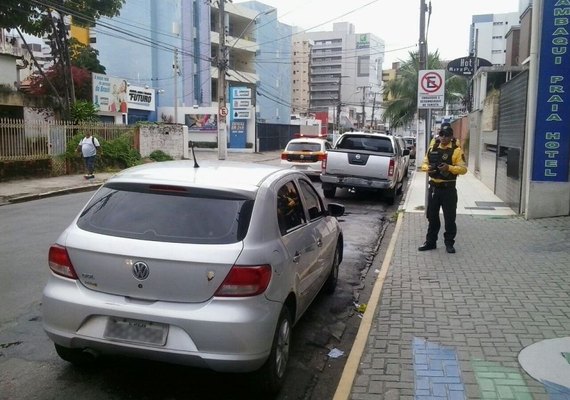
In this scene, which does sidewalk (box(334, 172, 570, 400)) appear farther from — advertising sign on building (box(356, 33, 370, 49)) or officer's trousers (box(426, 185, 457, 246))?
advertising sign on building (box(356, 33, 370, 49))

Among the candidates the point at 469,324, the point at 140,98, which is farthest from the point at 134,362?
the point at 140,98

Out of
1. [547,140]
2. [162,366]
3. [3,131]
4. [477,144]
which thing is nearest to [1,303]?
[162,366]

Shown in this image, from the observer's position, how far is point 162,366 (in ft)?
13.6

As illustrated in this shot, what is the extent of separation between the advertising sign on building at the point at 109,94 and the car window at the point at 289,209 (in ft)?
94.6

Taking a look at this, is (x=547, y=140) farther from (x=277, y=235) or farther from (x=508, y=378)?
(x=277, y=235)

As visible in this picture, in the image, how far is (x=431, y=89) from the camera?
1195 centimetres

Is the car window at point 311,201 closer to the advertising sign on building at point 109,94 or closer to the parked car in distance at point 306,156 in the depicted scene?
the parked car in distance at point 306,156

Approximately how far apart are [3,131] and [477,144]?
54.2 ft

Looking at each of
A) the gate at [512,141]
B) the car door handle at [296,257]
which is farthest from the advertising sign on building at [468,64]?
the car door handle at [296,257]

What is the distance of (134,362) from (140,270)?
1121mm

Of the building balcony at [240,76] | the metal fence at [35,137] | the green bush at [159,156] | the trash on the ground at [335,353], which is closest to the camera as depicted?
the trash on the ground at [335,353]

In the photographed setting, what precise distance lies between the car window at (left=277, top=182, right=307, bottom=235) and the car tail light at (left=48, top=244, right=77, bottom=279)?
4.85ft

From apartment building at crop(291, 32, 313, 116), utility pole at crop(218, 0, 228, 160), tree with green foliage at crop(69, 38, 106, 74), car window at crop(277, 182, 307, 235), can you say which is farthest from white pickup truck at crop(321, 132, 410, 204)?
apartment building at crop(291, 32, 313, 116)

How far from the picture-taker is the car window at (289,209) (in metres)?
4.17
